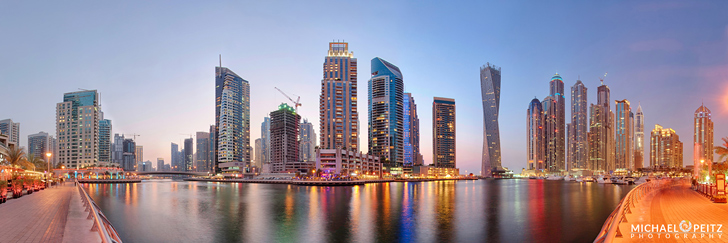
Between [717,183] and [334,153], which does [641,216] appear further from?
[334,153]

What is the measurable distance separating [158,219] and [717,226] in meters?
44.9

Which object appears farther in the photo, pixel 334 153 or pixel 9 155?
pixel 334 153

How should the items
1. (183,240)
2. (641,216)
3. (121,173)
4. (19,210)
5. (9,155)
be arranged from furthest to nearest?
(121,173) < (9,155) < (183,240) < (19,210) < (641,216)

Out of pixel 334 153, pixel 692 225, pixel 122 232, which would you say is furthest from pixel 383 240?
pixel 334 153

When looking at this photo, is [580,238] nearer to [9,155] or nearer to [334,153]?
[9,155]

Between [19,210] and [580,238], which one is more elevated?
[19,210]

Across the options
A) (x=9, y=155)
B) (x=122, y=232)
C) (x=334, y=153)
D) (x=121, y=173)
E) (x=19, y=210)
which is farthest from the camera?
(x=121, y=173)

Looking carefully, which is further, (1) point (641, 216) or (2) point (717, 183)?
(2) point (717, 183)

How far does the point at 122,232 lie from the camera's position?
104 ft

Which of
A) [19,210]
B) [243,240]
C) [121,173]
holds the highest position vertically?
[19,210]

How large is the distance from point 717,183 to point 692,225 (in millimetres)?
16391

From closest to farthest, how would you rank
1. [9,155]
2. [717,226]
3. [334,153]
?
[717,226]
[9,155]
[334,153]

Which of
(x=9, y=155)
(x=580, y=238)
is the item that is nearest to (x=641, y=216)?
(x=580, y=238)

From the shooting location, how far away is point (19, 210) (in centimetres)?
2462
